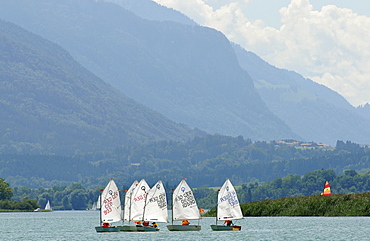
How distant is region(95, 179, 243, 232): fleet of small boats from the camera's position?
483ft

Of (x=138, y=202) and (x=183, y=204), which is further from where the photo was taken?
(x=138, y=202)

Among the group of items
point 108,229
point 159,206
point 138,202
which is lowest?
point 108,229

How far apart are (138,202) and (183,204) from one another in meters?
8.58

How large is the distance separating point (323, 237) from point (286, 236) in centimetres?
748

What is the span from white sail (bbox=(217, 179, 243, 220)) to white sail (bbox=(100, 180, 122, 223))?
Answer: 1723 cm

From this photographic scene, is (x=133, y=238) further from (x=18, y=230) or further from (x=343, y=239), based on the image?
(x=18, y=230)

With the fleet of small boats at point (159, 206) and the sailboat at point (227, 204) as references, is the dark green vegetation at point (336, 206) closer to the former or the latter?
the fleet of small boats at point (159, 206)

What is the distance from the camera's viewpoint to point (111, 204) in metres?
149

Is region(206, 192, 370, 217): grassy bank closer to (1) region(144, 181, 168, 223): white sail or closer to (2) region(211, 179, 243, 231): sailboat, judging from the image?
(2) region(211, 179, 243, 231): sailboat

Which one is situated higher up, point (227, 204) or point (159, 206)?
point (227, 204)

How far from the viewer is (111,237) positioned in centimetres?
14912

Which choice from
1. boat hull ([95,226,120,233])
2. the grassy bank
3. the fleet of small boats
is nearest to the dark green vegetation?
the grassy bank

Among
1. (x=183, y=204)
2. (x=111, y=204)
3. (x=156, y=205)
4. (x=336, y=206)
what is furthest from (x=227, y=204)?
(x=336, y=206)

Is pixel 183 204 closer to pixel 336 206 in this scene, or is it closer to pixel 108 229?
pixel 108 229
